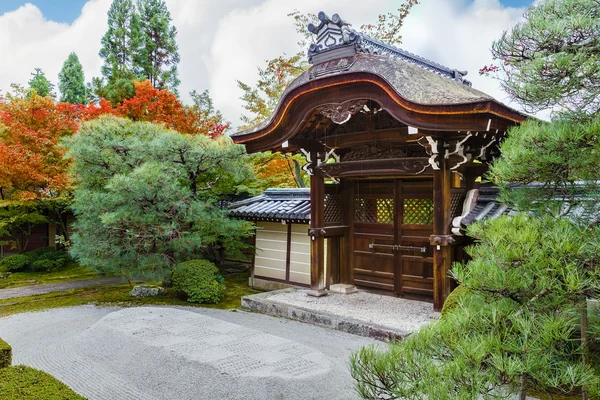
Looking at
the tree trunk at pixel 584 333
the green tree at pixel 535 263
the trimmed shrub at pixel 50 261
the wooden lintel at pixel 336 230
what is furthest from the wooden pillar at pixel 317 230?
the trimmed shrub at pixel 50 261

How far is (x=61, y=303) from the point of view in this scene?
8898 millimetres

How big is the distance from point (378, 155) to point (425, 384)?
5.75 metres

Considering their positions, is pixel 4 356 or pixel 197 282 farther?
pixel 197 282

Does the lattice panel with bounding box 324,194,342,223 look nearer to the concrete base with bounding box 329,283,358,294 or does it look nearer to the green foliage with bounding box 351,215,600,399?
the concrete base with bounding box 329,283,358,294

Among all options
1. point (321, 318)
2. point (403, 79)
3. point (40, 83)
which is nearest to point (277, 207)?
point (321, 318)

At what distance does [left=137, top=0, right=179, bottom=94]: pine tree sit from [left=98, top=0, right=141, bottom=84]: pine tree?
1.99 ft

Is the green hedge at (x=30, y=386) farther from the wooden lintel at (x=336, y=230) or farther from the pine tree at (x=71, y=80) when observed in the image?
the pine tree at (x=71, y=80)

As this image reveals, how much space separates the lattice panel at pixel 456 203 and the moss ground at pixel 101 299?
4482 mm

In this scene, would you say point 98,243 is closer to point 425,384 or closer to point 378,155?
point 378,155

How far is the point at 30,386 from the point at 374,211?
6.23 m

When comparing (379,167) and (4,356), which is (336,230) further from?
(4,356)

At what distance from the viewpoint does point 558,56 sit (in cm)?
242

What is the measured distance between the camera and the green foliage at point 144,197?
8055mm

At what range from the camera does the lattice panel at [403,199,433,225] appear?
24.7ft
